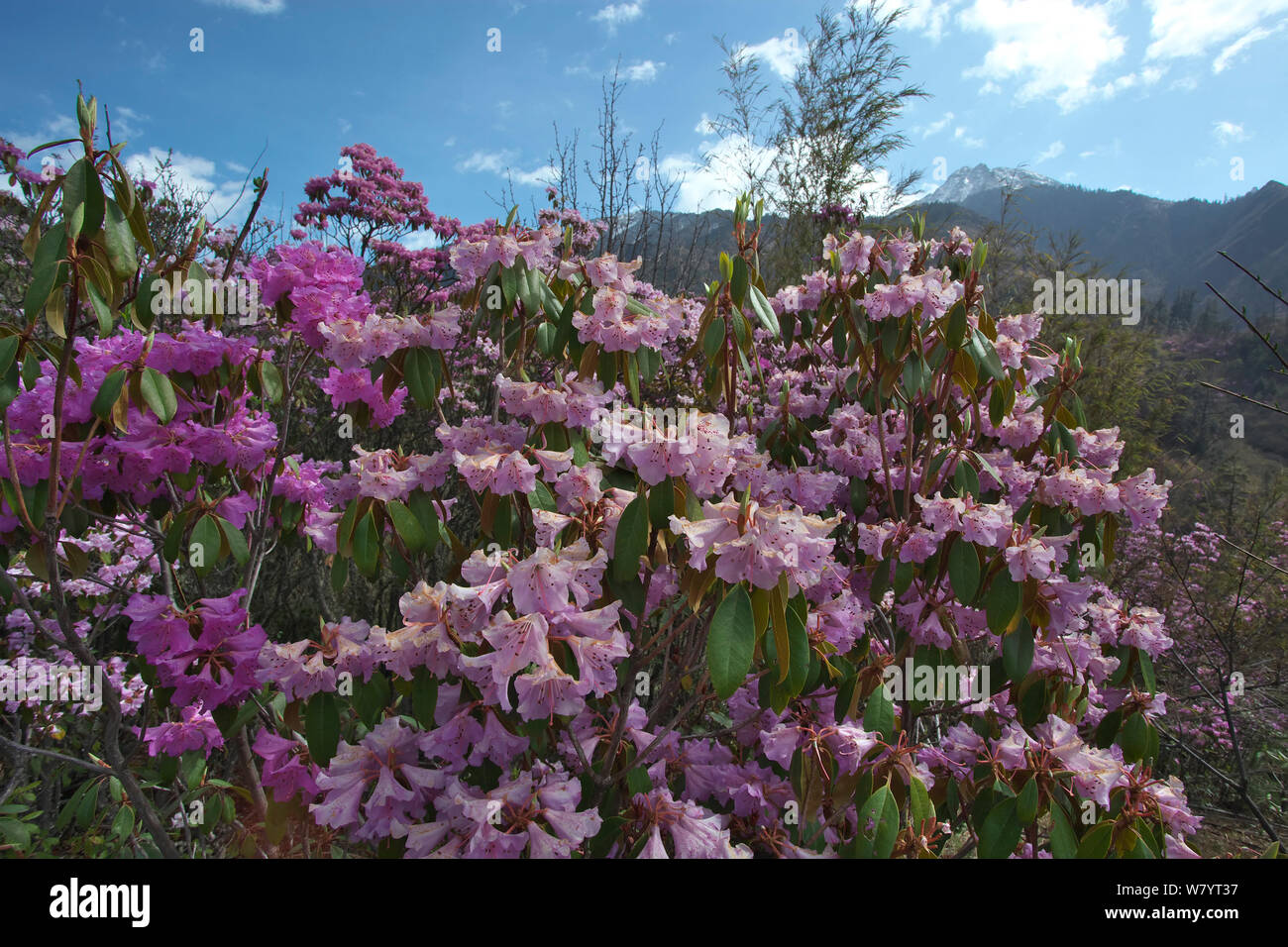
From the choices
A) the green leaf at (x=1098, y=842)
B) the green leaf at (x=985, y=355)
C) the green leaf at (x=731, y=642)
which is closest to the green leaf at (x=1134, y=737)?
the green leaf at (x=1098, y=842)

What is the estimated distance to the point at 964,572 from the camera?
144 cm

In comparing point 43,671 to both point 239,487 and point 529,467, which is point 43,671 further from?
point 529,467

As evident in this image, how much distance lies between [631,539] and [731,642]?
0.81ft

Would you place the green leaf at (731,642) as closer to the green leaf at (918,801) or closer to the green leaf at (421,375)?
the green leaf at (918,801)

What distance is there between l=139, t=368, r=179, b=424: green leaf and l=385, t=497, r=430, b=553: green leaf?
500 mm

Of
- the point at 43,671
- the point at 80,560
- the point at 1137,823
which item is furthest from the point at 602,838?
the point at 43,671

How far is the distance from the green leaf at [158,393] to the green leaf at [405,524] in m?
0.50

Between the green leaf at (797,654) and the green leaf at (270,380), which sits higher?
the green leaf at (270,380)

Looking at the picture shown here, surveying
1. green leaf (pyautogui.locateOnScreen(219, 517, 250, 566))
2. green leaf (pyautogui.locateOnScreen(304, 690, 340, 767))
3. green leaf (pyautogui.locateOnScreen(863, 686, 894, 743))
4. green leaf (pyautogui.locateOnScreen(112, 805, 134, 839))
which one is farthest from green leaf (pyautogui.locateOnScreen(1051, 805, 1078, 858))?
green leaf (pyautogui.locateOnScreen(112, 805, 134, 839))

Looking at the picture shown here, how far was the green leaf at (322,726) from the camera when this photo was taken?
1.17 metres

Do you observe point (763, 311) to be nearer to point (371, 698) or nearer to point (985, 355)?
point (985, 355)

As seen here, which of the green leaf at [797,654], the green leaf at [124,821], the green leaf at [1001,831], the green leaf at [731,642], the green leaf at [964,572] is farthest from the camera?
the green leaf at [124,821]

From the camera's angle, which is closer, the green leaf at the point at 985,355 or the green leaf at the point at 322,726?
the green leaf at the point at 322,726

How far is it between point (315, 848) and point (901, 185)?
315 inches
